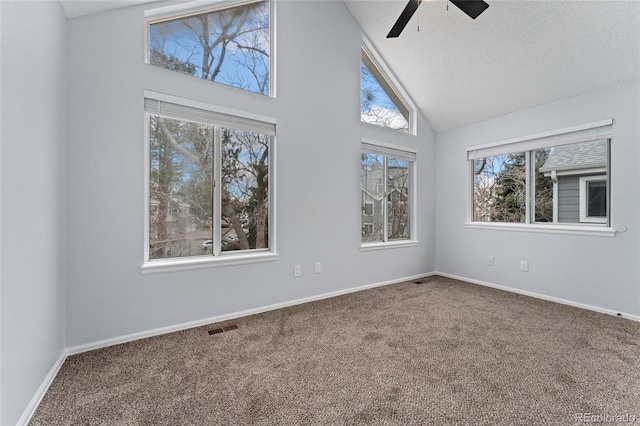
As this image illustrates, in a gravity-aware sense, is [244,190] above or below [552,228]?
above

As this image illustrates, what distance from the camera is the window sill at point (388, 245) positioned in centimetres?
386

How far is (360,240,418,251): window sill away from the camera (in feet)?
12.7

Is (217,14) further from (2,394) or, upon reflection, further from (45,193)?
(2,394)

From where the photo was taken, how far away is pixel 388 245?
4082mm

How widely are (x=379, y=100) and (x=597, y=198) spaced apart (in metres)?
2.86

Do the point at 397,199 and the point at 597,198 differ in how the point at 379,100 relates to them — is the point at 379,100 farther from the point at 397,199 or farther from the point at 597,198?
the point at 597,198

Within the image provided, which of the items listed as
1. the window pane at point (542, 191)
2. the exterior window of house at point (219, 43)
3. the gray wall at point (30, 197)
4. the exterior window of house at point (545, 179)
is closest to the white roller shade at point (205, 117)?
the exterior window of house at point (219, 43)

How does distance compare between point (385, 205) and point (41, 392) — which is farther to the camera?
point (385, 205)

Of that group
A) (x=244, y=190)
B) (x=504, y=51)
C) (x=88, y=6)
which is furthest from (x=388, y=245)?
(x=88, y=6)

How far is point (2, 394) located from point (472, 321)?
326 cm

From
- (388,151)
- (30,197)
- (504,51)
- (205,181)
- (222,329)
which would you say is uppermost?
(504,51)

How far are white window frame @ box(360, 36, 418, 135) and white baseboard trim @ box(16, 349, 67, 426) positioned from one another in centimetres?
449

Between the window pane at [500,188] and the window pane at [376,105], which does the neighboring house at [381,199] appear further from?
the window pane at [500,188]

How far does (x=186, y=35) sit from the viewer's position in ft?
8.94
